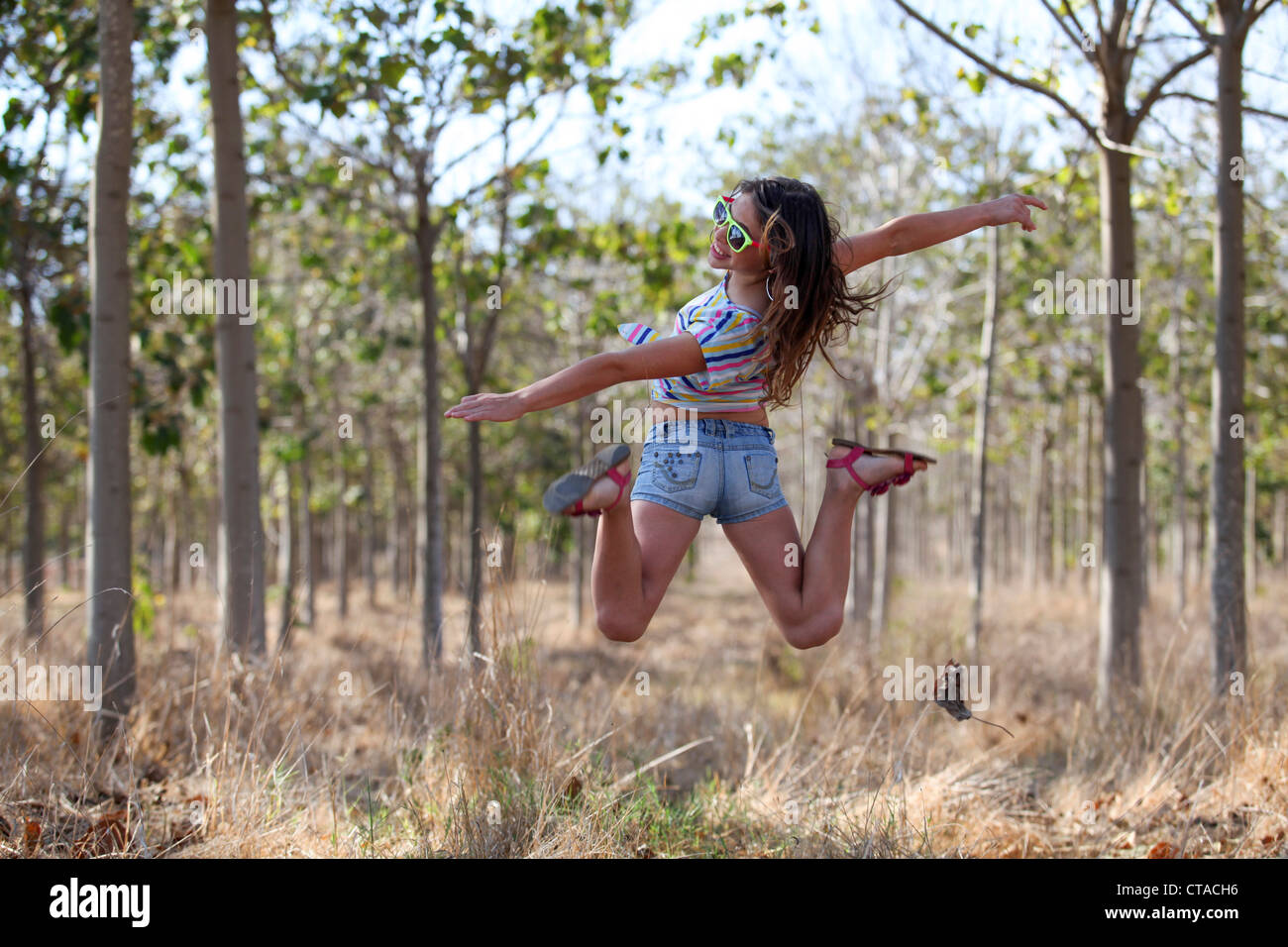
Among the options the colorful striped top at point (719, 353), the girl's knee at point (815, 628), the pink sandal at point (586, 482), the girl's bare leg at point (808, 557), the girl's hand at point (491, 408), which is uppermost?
the colorful striped top at point (719, 353)

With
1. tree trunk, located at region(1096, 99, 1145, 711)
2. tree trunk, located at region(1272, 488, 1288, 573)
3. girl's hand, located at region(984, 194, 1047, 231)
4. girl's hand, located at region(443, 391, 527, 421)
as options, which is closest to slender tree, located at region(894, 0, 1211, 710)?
tree trunk, located at region(1096, 99, 1145, 711)

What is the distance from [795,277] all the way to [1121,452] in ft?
13.0

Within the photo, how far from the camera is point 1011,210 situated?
3.28 m

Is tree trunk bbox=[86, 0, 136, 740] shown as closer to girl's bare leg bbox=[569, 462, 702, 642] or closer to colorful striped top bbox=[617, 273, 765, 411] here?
girl's bare leg bbox=[569, 462, 702, 642]

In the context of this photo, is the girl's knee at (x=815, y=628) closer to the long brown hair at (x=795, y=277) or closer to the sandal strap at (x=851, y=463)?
the sandal strap at (x=851, y=463)

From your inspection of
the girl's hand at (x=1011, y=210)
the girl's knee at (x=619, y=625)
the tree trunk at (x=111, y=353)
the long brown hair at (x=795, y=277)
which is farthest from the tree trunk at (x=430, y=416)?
the girl's hand at (x=1011, y=210)

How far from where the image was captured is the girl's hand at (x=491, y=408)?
265 cm

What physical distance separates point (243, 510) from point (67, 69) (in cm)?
330

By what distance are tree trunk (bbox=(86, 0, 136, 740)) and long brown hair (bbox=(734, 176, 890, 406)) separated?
3.50m

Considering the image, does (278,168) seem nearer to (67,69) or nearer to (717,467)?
(67,69)

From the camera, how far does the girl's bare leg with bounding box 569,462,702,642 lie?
301cm

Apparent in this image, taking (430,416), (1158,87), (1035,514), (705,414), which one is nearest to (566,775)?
(705,414)

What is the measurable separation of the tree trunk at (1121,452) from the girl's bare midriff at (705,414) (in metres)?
3.73
